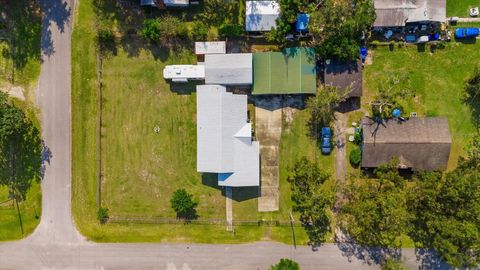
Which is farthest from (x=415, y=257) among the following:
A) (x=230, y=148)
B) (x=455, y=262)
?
(x=230, y=148)

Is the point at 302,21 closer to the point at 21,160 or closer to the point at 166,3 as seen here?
the point at 166,3

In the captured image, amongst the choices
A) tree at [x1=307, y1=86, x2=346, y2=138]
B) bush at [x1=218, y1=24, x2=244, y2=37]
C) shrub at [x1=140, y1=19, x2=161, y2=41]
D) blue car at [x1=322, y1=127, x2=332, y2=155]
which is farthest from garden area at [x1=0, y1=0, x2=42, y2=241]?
blue car at [x1=322, y1=127, x2=332, y2=155]

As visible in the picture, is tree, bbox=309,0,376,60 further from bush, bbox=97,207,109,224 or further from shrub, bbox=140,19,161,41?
bush, bbox=97,207,109,224

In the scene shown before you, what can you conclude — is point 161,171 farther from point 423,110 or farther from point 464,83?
point 464,83

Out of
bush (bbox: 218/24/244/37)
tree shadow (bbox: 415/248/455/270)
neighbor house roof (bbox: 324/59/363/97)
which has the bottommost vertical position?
tree shadow (bbox: 415/248/455/270)

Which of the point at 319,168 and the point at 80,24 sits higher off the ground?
the point at 80,24

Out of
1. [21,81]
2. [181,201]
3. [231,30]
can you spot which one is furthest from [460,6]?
[21,81]

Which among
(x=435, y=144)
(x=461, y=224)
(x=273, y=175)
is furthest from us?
(x=273, y=175)
